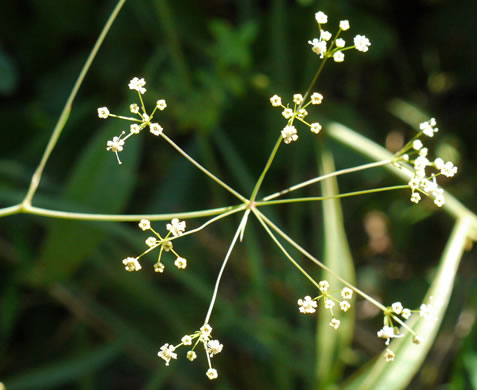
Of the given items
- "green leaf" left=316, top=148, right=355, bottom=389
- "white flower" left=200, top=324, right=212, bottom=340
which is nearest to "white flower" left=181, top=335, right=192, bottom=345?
"white flower" left=200, top=324, right=212, bottom=340

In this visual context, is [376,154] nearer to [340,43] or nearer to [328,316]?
[328,316]

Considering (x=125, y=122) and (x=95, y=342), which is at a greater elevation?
(x=125, y=122)

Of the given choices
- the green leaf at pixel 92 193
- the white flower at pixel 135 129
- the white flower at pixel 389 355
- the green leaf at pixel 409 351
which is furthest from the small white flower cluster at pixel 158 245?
the green leaf at pixel 92 193

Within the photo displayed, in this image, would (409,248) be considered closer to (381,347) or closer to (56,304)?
(381,347)

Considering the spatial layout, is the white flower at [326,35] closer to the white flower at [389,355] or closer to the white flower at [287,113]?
the white flower at [287,113]

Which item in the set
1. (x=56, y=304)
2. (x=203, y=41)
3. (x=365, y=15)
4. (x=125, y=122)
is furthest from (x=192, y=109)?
(x=56, y=304)

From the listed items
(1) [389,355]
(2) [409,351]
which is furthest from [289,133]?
(2) [409,351]
